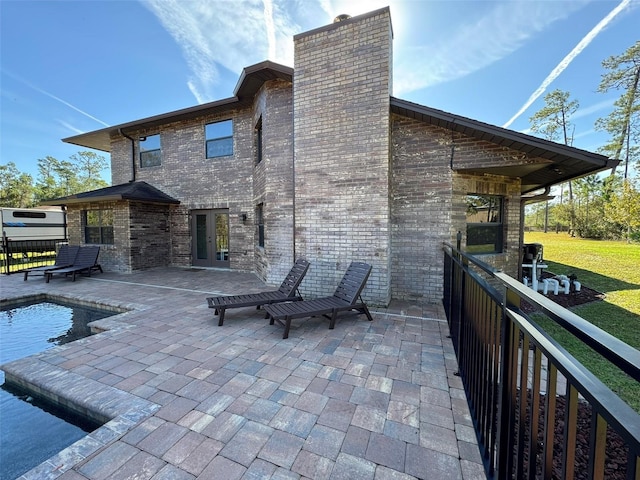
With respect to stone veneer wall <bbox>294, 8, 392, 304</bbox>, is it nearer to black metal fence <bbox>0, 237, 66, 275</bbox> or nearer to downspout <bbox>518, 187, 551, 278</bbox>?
downspout <bbox>518, 187, 551, 278</bbox>

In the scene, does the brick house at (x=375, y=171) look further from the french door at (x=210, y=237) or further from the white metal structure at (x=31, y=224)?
the white metal structure at (x=31, y=224)

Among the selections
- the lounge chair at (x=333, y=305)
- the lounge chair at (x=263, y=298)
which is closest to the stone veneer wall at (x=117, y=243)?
the lounge chair at (x=263, y=298)

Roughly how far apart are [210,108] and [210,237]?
461cm

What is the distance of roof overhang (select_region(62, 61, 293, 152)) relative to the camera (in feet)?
22.4

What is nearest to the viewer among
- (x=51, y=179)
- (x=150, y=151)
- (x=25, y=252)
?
(x=150, y=151)

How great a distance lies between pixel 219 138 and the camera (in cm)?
1002

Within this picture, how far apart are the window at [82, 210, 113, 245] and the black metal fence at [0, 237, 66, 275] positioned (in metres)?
2.42

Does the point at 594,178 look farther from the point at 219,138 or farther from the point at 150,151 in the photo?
the point at 150,151

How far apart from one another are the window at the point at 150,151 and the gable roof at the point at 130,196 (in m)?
0.91

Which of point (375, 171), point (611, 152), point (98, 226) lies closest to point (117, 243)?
point (98, 226)

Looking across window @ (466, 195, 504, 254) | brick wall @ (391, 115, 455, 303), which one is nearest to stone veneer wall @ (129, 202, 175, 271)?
brick wall @ (391, 115, 455, 303)

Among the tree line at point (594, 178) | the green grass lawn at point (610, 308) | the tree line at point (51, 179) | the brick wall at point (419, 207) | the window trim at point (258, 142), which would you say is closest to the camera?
the green grass lawn at point (610, 308)

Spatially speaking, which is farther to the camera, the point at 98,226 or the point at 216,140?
the point at 98,226

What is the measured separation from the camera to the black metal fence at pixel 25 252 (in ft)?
34.7
